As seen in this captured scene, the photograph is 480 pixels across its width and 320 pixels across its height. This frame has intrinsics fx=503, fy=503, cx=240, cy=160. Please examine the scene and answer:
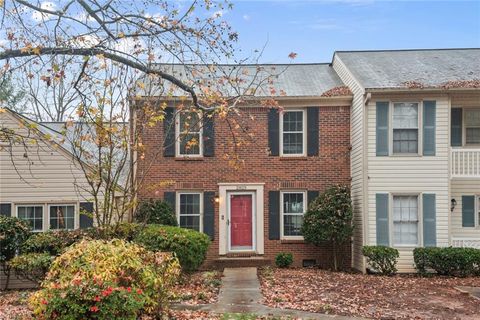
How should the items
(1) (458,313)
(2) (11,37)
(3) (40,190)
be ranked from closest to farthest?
(2) (11,37)
(1) (458,313)
(3) (40,190)

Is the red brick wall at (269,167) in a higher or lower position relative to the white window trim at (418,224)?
higher

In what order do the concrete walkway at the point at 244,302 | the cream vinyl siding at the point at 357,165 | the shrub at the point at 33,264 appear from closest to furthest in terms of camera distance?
1. the concrete walkway at the point at 244,302
2. the shrub at the point at 33,264
3. the cream vinyl siding at the point at 357,165

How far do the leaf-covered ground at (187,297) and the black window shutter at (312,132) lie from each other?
4.95 m

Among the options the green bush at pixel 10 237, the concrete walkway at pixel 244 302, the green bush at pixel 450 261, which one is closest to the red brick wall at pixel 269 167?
the green bush at pixel 450 261

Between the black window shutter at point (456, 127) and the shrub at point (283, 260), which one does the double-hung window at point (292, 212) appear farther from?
the black window shutter at point (456, 127)

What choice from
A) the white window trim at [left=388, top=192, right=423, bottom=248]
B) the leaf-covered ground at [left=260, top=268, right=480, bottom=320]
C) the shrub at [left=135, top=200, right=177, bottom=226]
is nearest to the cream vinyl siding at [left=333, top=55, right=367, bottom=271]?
the white window trim at [left=388, top=192, right=423, bottom=248]

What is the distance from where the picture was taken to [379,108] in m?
14.3

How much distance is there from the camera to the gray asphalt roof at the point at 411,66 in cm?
1461

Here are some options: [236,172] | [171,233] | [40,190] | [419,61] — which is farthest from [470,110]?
[40,190]

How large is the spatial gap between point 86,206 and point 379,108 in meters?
8.76

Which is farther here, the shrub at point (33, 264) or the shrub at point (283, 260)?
the shrub at point (283, 260)

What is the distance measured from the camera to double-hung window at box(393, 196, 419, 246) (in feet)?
47.0

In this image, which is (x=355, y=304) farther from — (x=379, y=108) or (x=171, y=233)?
(x=379, y=108)

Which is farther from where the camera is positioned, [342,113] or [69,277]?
[342,113]
